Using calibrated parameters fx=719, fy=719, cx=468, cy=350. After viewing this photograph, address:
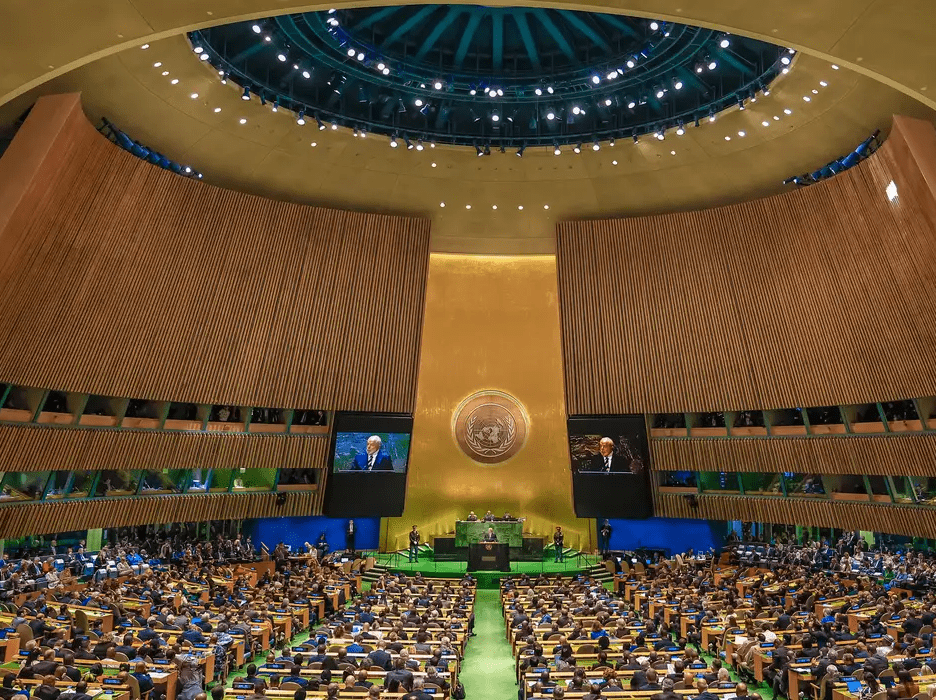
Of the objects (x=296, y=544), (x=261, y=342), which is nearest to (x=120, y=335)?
(x=261, y=342)

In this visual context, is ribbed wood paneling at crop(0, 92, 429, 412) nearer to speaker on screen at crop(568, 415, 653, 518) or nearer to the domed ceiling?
the domed ceiling

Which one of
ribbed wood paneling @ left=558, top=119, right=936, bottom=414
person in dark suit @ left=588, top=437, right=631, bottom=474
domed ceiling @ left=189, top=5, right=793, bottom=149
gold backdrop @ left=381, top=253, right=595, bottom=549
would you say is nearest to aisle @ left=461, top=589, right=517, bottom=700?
person in dark suit @ left=588, top=437, right=631, bottom=474

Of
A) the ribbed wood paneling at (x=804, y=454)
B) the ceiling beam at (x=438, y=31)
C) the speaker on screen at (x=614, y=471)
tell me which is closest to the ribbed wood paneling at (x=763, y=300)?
the speaker on screen at (x=614, y=471)

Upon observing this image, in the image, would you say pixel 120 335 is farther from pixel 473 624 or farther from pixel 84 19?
pixel 84 19

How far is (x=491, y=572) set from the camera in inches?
784

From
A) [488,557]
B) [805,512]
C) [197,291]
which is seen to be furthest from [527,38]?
[488,557]

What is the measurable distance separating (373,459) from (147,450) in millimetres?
5786

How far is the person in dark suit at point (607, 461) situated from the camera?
19781 mm

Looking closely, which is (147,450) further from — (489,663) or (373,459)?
(489,663)

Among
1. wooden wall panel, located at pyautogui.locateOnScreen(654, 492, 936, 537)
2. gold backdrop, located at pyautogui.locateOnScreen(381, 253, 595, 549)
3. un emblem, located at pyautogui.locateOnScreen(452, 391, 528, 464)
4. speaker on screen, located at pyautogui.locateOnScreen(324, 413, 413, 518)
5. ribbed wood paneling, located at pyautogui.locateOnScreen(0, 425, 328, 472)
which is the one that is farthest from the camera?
Result: un emblem, located at pyautogui.locateOnScreen(452, 391, 528, 464)

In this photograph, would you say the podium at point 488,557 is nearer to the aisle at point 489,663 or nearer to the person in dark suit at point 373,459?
the aisle at point 489,663

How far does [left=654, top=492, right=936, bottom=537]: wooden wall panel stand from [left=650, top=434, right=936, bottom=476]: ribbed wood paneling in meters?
0.85

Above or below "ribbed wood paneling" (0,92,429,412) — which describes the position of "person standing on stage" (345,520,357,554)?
below

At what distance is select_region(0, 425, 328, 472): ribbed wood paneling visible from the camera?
14.2m
